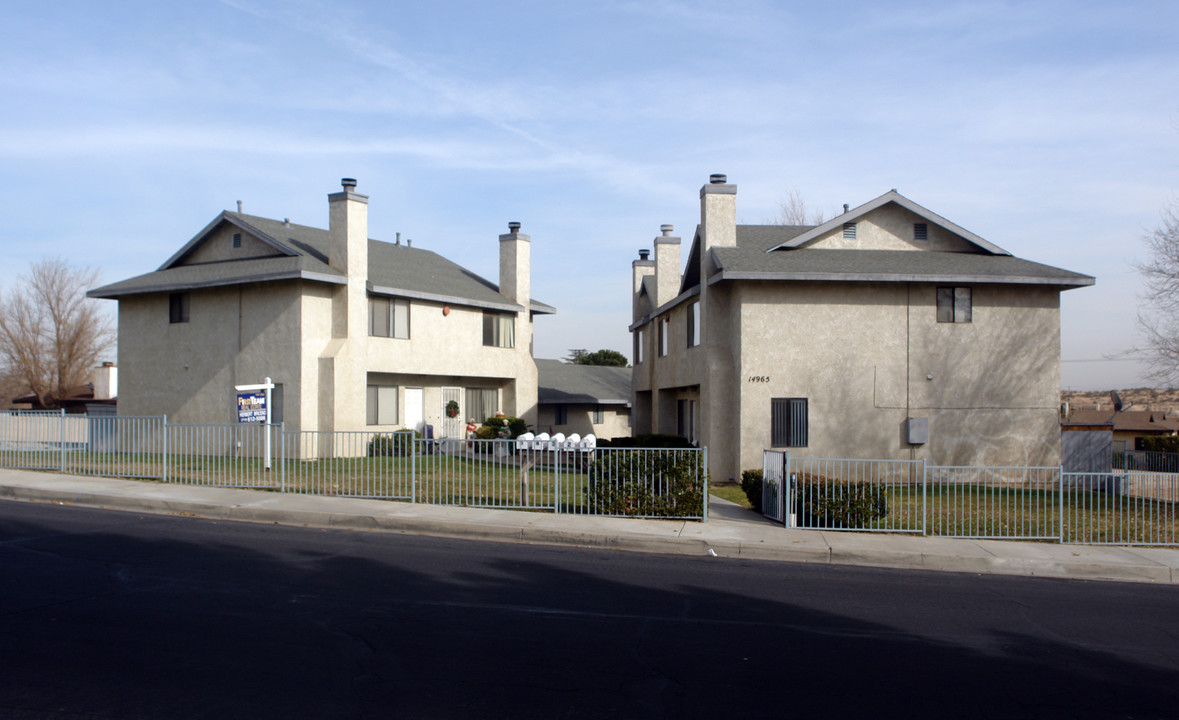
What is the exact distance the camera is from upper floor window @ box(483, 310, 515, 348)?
109 feet

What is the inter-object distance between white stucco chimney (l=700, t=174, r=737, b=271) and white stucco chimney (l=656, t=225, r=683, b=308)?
644 centimetres

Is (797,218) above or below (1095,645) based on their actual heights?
above

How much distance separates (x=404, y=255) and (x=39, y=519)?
2078 centimetres

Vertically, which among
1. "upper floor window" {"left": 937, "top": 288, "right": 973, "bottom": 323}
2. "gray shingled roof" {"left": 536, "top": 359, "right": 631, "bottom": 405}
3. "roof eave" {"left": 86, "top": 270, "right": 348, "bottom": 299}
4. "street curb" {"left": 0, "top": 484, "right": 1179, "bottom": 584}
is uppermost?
"roof eave" {"left": 86, "top": 270, "right": 348, "bottom": 299}

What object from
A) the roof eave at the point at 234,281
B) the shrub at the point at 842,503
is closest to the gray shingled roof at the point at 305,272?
the roof eave at the point at 234,281

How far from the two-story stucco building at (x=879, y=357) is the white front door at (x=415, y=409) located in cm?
1151

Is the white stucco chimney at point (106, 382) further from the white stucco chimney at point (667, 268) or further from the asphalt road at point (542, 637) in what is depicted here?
the asphalt road at point (542, 637)

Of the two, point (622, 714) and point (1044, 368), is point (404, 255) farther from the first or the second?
point (622, 714)

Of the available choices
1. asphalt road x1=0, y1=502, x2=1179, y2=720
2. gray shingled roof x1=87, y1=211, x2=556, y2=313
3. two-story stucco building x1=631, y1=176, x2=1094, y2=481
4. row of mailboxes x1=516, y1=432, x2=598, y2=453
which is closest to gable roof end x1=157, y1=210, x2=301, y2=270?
gray shingled roof x1=87, y1=211, x2=556, y2=313

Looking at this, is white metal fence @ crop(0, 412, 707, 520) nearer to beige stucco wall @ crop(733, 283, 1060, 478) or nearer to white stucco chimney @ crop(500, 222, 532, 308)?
beige stucco wall @ crop(733, 283, 1060, 478)

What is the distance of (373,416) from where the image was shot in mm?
29422

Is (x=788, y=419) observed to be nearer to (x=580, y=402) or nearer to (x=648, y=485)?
(x=648, y=485)

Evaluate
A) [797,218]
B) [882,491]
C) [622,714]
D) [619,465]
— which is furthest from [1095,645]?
[797,218]

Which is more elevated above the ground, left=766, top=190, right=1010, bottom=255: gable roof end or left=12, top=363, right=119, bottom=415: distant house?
left=766, top=190, right=1010, bottom=255: gable roof end
